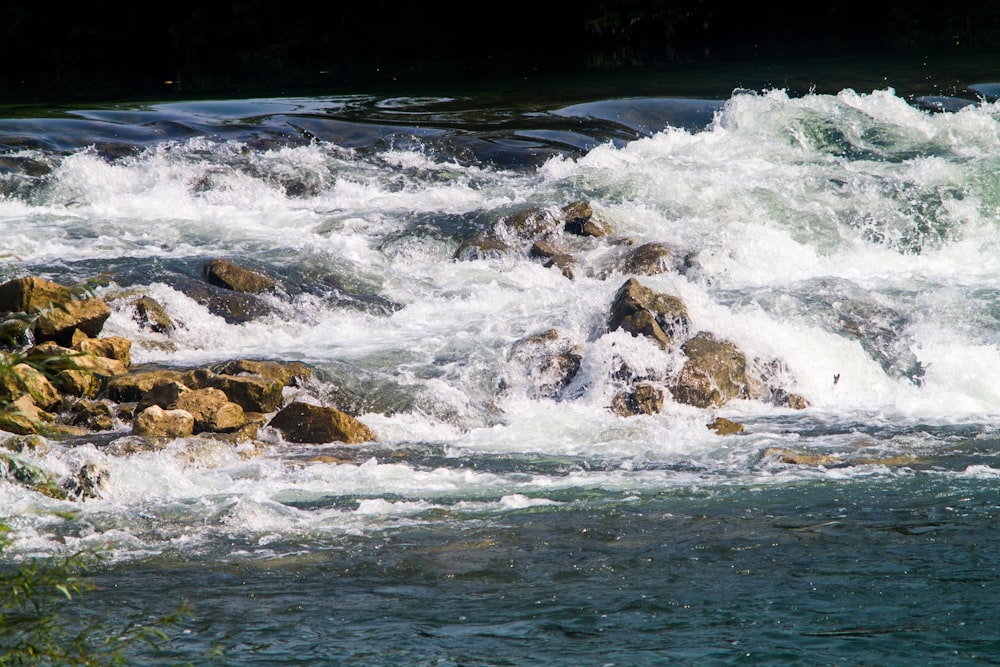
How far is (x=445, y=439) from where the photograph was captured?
7.92 m

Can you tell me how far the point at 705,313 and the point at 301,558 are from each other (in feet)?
16.6

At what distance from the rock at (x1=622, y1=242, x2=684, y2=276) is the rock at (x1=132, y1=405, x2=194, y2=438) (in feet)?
16.6

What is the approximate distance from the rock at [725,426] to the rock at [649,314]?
4.14 ft

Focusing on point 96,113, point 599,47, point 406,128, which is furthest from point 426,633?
point 599,47

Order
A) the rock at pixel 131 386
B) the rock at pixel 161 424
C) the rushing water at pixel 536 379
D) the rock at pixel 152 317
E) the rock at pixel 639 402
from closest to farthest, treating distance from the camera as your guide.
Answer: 1. the rushing water at pixel 536 379
2. the rock at pixel 161 424
3. the rock at pixel 131 386
4. the rock at pixel 639 402
5. the rock at pixel 152 317

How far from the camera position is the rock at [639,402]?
27.6 feet

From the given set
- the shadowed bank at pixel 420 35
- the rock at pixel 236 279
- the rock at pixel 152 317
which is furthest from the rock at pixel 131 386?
the shadowed bank at pixel 420 35

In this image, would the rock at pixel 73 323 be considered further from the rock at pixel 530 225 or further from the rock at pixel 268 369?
the rock at pixel 530 225

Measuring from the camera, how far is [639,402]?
845 cm

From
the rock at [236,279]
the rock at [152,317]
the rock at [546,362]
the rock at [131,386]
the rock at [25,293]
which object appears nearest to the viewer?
the rock at [131,386]

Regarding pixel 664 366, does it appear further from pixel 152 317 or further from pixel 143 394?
pixel 152 317

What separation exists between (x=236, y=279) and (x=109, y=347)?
192 cm

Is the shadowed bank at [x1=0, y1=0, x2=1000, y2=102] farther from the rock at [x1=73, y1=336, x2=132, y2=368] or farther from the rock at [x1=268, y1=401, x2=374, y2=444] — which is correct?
the rock at [x1=268, y1=401, x2=374, y2=444]

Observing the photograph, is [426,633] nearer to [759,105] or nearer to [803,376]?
[803,376]
